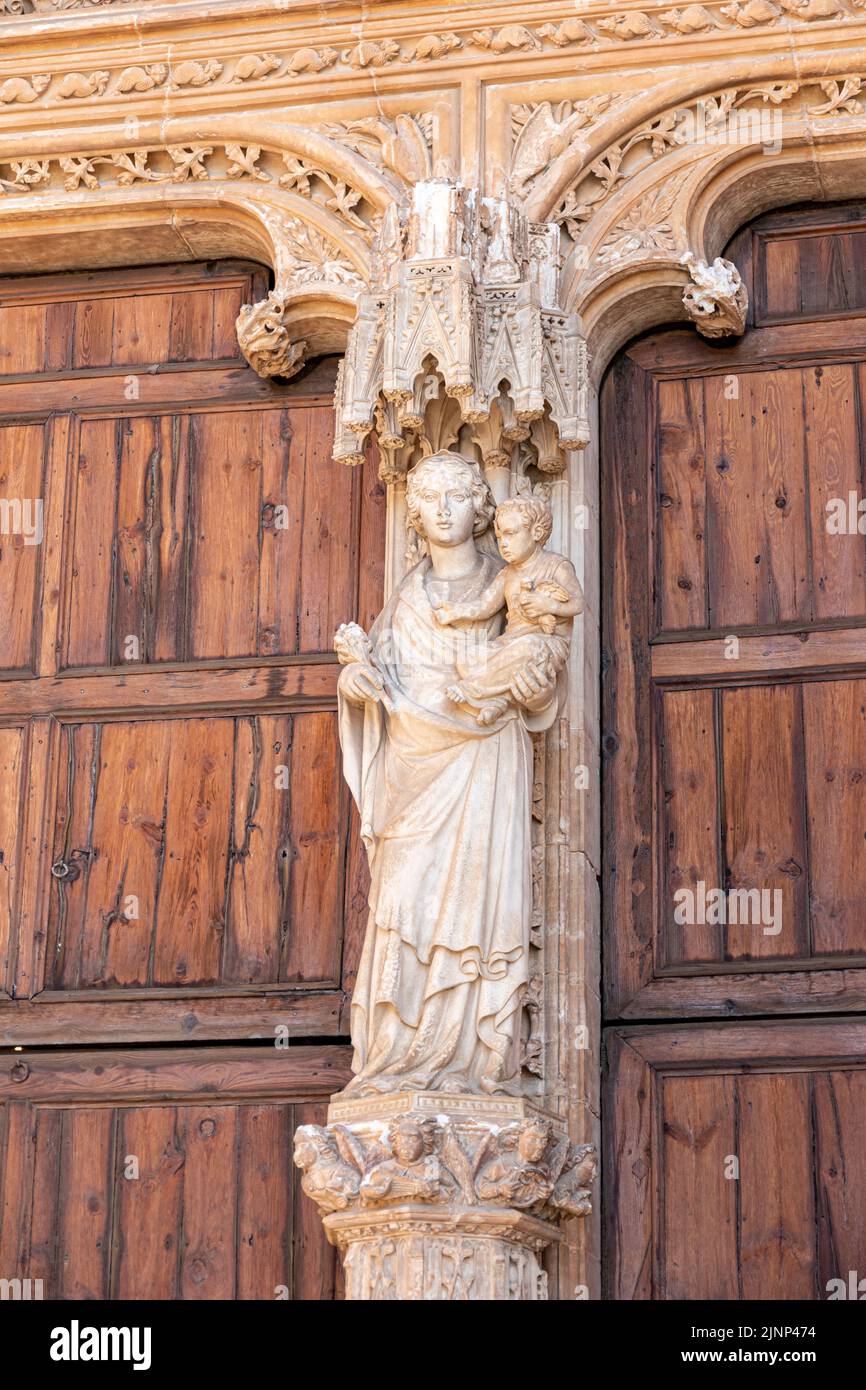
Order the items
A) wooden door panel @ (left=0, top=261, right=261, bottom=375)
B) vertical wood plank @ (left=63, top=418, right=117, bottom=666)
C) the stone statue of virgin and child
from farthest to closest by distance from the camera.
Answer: wooden door panel @ (left=0, top=261, right=261, bottom=375) < vertical wood plank @ (left=63, top=418, right=117, bottom=666) < the stone statue of virgin and child

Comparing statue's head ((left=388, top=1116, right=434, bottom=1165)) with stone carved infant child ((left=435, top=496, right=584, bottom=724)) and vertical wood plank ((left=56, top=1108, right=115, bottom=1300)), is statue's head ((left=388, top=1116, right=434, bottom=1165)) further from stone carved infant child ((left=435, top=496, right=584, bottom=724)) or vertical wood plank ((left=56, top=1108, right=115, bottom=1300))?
vertical wood plank ((left=56, top=1108, right=115, bottom=1300))

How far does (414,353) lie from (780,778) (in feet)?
5.26

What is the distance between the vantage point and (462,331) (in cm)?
717

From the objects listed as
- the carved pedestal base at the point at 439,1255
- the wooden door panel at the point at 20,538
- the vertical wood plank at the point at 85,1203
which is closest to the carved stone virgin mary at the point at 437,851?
the carved pedestal base at the point at 439,1255

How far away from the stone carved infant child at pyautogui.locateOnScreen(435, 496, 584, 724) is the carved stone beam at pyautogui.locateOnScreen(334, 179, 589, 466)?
1.30ft

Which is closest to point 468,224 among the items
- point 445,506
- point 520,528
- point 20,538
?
point 445,506

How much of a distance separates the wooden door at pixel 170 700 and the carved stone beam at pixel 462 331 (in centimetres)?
58

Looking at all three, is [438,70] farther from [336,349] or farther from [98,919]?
[98,919]

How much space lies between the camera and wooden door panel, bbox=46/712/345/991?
24.4ft

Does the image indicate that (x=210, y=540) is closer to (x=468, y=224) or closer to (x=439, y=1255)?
(x=468, y=224)

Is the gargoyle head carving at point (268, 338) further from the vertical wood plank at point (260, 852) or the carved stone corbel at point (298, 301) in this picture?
the vertical wood plank at point (260, 852)

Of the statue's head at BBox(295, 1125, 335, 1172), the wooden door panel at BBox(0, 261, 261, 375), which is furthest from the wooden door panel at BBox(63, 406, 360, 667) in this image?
the statue's head at BBox(295, 1125, 335, 1172)

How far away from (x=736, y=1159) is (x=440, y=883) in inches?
44.5

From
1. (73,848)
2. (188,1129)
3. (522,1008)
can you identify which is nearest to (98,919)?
(73,848)
